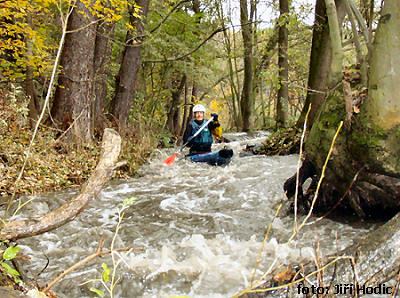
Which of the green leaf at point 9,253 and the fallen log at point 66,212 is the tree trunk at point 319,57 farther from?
the green leaf at point 9,253

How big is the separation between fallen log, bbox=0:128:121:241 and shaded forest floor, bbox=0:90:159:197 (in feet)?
14.2

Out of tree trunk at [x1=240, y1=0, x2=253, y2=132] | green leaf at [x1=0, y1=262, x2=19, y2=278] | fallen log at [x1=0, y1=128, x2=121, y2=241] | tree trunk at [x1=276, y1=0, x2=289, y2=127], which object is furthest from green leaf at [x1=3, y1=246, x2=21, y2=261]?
tree trunk at [x1=240, y1=0, x2=253, y2=132]

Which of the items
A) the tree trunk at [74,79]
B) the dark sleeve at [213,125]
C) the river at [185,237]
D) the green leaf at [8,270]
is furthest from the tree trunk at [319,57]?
the green leaf at [8,270]

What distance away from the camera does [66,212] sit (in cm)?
239

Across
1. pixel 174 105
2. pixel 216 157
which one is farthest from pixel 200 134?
pixel 174 105

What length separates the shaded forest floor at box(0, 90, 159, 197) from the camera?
275 inches

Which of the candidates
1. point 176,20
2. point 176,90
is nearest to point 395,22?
point 176,20

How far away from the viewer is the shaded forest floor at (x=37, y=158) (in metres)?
6.98

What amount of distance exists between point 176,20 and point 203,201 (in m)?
10.6

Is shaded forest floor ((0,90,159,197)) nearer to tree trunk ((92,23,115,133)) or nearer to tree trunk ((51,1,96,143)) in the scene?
tree trunk ((51,1,96,143))

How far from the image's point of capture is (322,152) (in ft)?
17.4

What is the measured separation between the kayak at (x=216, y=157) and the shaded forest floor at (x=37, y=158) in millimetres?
1824

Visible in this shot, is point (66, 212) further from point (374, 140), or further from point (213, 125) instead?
point (213, 125)

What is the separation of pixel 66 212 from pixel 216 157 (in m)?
7.85
